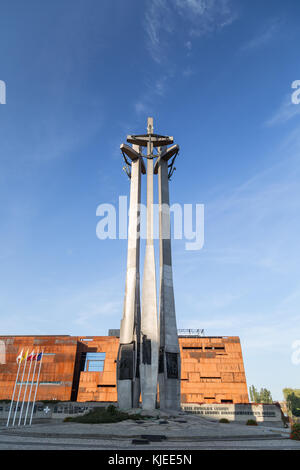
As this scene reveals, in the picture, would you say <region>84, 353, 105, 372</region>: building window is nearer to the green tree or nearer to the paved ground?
the paved ground

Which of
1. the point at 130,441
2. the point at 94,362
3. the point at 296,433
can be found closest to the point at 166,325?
the point at 296,433

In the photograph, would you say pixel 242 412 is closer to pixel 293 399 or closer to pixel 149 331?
pixel 149 331

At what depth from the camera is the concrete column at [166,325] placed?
92.6 ft

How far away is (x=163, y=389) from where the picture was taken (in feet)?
93.1

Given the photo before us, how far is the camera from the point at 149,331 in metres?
29.4

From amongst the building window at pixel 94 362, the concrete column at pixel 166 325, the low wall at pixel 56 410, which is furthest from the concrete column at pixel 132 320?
the building window at pixel 94 362

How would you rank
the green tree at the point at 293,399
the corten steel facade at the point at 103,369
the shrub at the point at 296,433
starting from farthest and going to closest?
the green tree at the point at 293,399, the corten steel facade at the point at 103,369, the shrub at the point at 296,433

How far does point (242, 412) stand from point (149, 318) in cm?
1524

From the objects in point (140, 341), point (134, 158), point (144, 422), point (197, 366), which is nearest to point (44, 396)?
point (197, 366)

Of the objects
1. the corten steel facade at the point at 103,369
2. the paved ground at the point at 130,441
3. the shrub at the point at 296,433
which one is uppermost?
the corten steel facade at the point at 103,369

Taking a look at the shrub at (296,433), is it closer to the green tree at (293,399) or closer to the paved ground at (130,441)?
the paved ground at (130,441)

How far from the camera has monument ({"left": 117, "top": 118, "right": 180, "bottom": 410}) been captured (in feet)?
91.5
